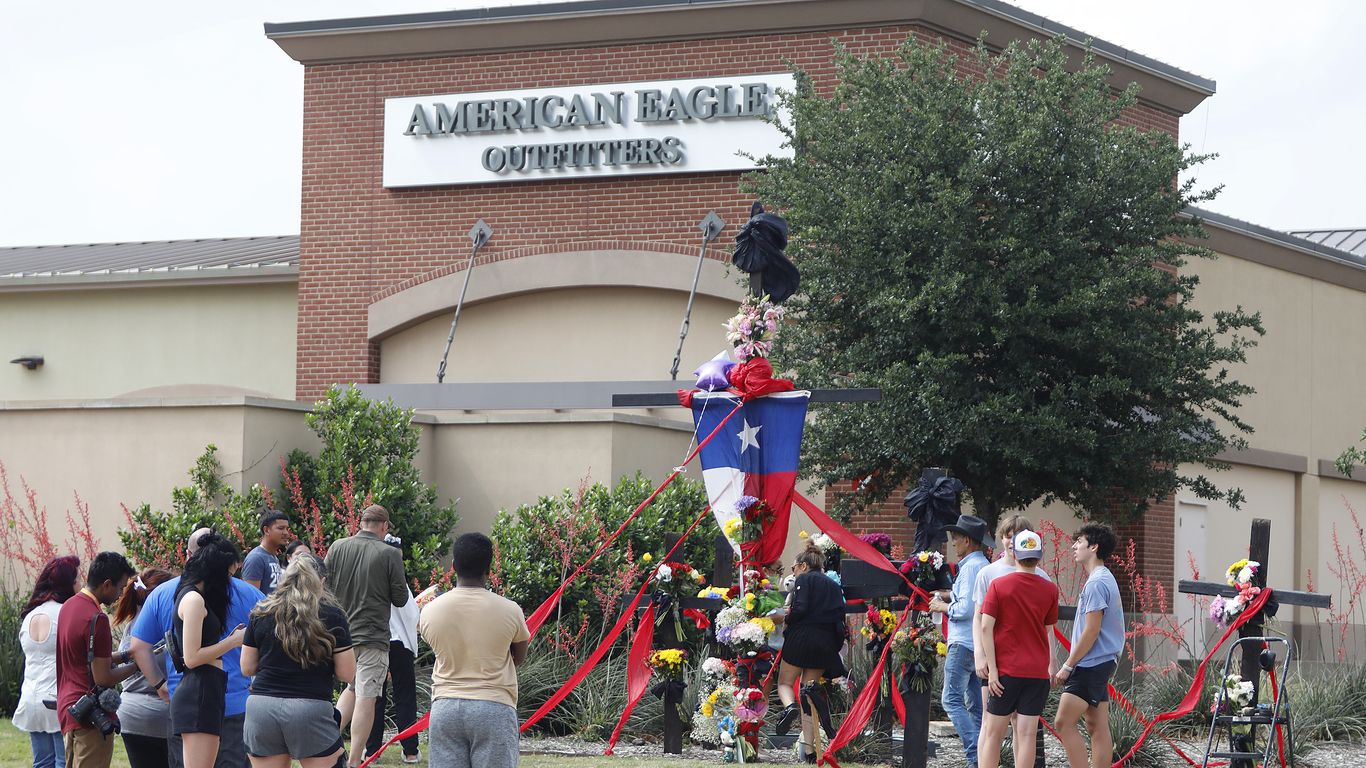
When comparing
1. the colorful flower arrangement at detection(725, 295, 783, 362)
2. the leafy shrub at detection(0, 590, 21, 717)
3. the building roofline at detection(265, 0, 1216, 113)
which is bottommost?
the leafy shrub at detection(0, 590, 21, 717)

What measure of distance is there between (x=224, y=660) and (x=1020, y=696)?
4.82 metres

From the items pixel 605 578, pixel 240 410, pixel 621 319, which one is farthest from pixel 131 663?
pixel 621 319

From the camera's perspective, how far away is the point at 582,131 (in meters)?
22.7

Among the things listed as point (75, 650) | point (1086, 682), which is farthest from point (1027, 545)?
point (75, 650)

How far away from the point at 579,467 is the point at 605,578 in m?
2.43

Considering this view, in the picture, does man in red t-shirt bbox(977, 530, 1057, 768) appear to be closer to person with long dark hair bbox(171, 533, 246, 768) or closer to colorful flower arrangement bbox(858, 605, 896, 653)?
colorful flower arrangement bbox(858, 605, 896, 653)

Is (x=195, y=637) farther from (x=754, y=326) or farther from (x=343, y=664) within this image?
(x=754, y=326)

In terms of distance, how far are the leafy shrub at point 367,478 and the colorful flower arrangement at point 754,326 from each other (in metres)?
6.21

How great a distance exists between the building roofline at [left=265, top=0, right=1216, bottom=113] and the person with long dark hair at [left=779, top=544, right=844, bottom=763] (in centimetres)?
1067

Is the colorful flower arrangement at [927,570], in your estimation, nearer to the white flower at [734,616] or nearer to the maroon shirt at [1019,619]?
the white flower at [734,616]

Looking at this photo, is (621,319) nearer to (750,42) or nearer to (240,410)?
(750,42)

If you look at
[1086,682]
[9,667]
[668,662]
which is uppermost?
[1086,682]

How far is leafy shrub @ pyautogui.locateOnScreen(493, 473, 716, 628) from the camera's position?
16.8 m

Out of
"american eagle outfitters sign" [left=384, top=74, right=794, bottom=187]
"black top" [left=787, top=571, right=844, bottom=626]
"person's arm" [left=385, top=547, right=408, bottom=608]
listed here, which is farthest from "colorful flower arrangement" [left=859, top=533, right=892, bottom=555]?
"american eagle outfitters sign" [left=384, top=74, right=794, bottom=187]
